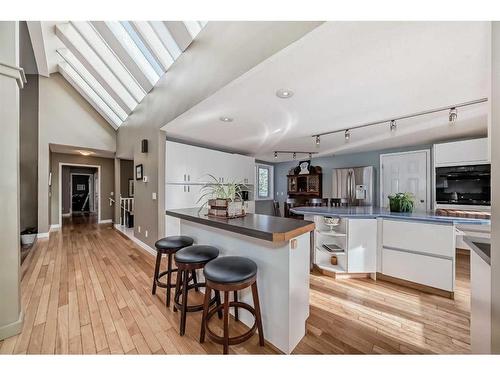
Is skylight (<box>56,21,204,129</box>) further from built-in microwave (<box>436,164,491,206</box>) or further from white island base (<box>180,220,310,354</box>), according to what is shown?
built-in microwave (<box>436,164,491,206</box>)

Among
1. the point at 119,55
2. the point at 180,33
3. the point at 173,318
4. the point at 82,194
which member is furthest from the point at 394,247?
the point at 82,194

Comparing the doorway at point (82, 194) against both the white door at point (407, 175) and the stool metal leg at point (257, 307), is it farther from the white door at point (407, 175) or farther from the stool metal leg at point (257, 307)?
the white door at point (407, 175)

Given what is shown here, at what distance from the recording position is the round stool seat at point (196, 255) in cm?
162

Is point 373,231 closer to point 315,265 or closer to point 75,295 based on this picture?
point 315,265

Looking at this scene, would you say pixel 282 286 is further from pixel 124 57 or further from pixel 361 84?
pixel 124 57

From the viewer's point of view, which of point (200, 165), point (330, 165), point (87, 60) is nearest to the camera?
point (87, 60)

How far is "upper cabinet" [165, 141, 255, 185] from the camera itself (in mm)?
3539

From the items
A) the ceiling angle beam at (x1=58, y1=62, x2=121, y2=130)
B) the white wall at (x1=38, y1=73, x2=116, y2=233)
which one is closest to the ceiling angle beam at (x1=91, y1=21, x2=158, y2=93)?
the ceiling angle beam at (x1=58, y1=62, x2=121, y2=130)

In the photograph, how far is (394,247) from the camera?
8.03 feet

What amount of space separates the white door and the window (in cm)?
329

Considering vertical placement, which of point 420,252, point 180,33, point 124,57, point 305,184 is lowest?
point 420,252

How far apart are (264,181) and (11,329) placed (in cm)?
582
